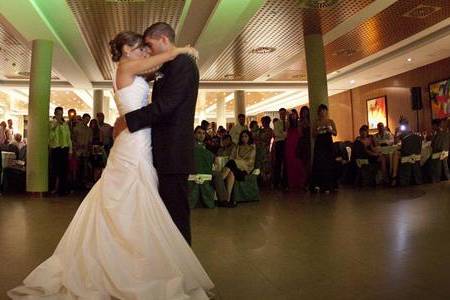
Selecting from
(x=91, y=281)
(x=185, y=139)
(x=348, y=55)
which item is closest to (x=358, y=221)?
(x=185, y=139)

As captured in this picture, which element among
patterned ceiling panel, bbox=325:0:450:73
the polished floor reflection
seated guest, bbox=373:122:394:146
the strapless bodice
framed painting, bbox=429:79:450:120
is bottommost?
the polished floor reflection

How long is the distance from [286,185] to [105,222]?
690cm

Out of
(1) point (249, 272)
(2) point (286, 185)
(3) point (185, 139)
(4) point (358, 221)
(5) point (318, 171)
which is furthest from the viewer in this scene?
(2) point (286, 185)

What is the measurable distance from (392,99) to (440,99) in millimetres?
2362

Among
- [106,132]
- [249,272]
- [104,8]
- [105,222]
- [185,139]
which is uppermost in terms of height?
A: [104,8]

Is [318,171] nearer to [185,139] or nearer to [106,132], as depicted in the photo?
[106,132]

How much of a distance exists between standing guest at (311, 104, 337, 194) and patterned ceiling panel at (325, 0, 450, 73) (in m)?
2.98

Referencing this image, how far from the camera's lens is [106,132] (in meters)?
9.12

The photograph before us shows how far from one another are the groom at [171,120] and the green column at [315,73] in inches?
260

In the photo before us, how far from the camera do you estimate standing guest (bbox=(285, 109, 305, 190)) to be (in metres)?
8.24

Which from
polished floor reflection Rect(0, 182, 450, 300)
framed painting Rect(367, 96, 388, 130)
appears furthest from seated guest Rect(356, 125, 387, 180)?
framed painting Rect(367, 96, 388, 130)

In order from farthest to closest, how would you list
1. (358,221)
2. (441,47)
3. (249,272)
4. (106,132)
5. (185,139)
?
(441,47), (106,132), (358,221), (249,272), (185,139)

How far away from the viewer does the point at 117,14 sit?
7758 mm

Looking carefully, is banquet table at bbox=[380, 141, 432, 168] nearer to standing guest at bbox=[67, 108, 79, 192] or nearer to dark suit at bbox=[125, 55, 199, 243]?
standing guest at bbox=[67, 108, 79, 192]
